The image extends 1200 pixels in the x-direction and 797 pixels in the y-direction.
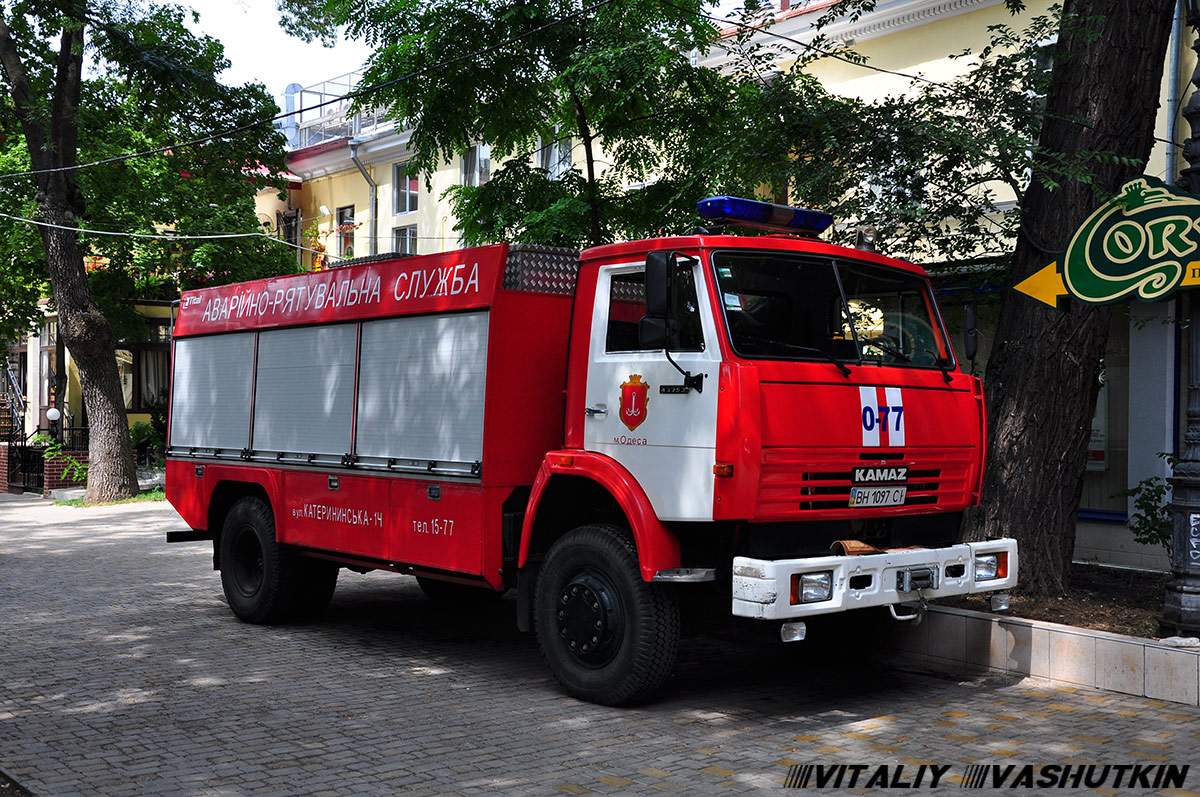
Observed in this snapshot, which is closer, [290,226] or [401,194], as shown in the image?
[401,194]

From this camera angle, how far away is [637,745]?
629 cm

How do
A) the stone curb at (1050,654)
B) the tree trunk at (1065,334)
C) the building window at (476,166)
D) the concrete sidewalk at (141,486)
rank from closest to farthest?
the stone curb at (1050,654)
the tree trunk at (1065,334)
the concrete sidewalk at (141,486)
the building window at (476,166)

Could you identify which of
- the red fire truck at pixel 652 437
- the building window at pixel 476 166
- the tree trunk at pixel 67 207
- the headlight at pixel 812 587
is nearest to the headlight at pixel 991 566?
the red fire truck at pixel 652 437

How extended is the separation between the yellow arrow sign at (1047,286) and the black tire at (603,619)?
3784 mm

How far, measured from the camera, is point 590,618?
23.2 ft

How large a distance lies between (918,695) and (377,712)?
3315 millimetres

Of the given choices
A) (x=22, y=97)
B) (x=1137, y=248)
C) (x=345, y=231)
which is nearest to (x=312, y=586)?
(x=1137, y=248)

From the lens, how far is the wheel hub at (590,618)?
6.98 m

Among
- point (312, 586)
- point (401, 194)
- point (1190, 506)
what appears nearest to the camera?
point (1190, 506)

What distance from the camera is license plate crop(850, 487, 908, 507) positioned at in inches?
272

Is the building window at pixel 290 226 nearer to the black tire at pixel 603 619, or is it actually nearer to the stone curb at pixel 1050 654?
the black tire at pixel 603 619

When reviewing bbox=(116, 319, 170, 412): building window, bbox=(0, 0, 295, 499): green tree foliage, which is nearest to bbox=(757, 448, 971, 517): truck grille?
bbox=(0, 0, 295, 499): green tree foliage

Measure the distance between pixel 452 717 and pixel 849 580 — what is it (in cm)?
240

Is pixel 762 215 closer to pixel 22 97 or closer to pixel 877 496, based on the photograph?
pixel 877 496
